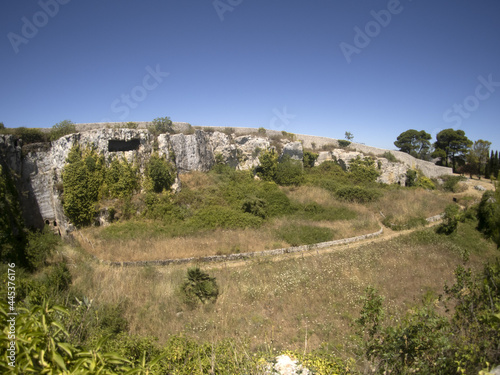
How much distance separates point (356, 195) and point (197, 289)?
13.1 meters

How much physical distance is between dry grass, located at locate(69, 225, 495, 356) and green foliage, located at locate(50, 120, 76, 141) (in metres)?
9.37

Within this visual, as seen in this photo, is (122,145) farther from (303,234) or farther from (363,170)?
(363,170)

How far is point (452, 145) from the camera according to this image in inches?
1286

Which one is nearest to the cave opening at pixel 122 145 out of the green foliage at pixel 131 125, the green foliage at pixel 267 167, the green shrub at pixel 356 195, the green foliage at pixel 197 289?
the green foliage at pixel 131 125

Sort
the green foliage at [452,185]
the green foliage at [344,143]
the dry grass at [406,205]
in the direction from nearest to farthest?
the dry grass at [406,205], the green foliage at [452,185], the green foliage at [344,143]

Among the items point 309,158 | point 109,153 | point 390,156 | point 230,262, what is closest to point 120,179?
point 109,153

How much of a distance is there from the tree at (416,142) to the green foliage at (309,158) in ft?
62.6

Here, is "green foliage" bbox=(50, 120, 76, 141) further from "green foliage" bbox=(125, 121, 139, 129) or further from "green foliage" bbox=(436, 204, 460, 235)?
"green foliage" bbox=(436, 204, 460, 235)

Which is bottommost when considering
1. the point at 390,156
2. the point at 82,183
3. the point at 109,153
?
the point at 82,183

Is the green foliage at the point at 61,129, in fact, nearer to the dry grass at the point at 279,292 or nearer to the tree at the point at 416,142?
the dry grass at the point at 279,292

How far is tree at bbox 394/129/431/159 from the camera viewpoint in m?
34.2

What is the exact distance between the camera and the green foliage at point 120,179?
45.9 ft

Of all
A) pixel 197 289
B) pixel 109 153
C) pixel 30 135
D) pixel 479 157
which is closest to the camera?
pixel 197 289

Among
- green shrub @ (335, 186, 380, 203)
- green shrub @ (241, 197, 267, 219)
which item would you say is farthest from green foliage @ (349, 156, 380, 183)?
green shrub @ (241, 197, 267, 219)
